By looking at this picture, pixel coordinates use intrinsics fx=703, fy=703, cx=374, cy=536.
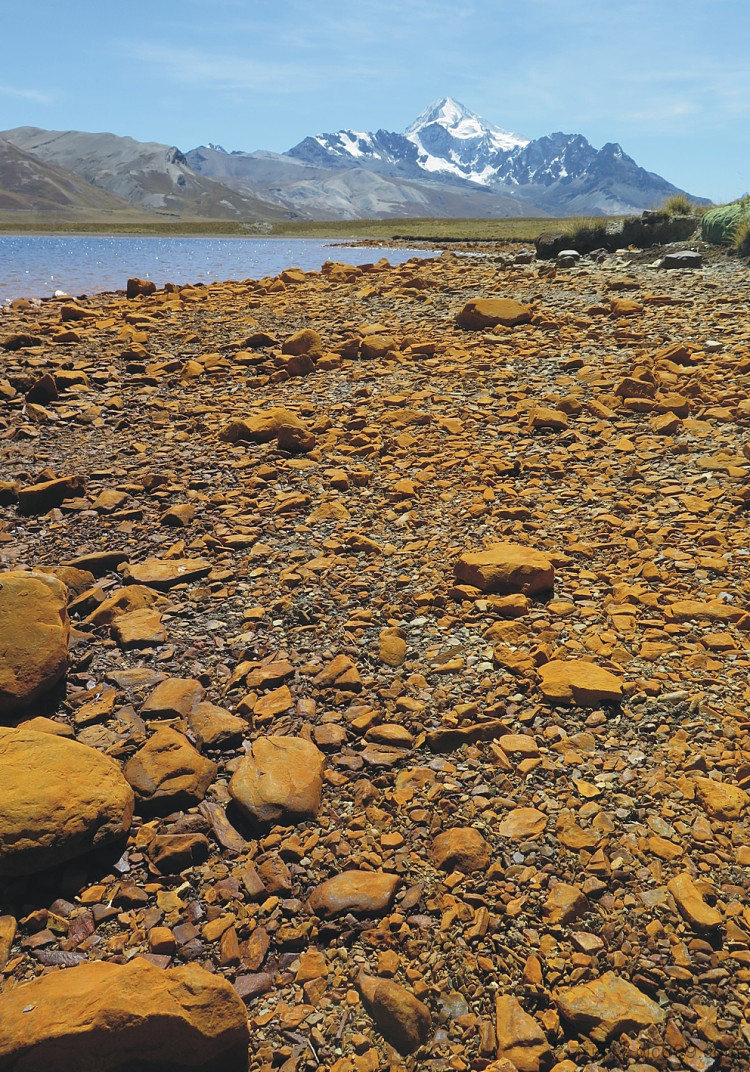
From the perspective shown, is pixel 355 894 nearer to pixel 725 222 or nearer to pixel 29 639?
pixel 29 639

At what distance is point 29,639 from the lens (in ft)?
13.0

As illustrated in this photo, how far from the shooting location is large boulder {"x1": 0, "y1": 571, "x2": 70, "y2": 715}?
3.86 meters

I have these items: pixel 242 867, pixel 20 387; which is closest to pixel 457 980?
pixel 242 867

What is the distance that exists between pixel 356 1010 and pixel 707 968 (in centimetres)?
128

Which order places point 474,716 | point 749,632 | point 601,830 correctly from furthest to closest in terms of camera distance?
point 749,632, point 474,716, point 601,830

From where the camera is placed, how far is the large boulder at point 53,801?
2.91 meters

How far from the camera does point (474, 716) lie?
3797 millimetres

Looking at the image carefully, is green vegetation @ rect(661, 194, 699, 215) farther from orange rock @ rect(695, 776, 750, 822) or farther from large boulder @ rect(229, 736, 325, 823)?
large boulder @ rect(229, 736, 325, 823)

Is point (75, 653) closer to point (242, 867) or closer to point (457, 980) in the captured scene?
point (242, 867)

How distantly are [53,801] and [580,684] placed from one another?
2667 millimetres

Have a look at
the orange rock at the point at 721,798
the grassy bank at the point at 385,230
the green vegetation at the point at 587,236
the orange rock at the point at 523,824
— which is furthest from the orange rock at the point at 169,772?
the grassy bank at the point at 385,230

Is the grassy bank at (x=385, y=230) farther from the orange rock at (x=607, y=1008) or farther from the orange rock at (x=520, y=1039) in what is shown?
the orange rock at (x=520, y=1039)

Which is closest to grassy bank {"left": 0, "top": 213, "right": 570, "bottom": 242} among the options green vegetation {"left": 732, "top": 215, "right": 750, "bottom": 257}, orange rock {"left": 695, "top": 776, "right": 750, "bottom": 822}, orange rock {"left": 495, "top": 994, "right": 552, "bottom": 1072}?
green vegetation {"left": 732, "top": 215, "right": 750, "bottom": 257}

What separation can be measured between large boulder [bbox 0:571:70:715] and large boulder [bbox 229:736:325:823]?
1293mm
